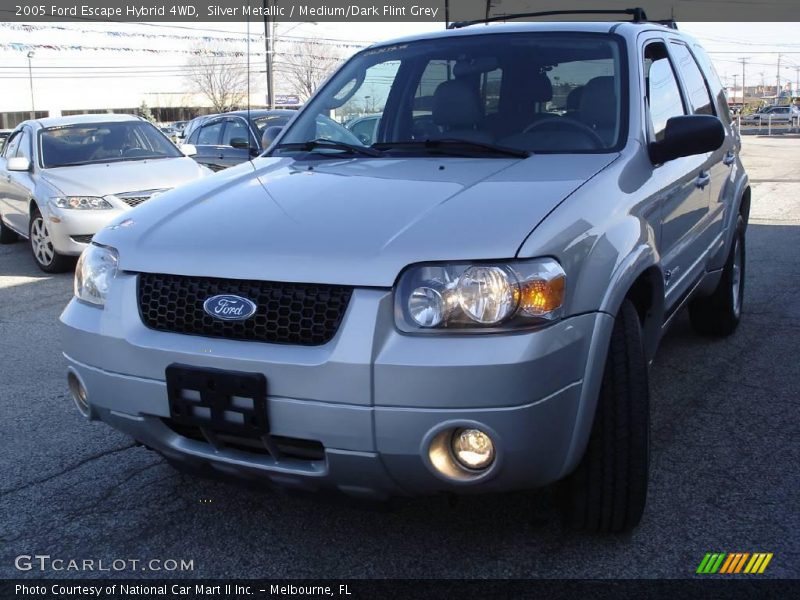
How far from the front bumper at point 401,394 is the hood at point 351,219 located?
17 centimetres

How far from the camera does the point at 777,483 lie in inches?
137

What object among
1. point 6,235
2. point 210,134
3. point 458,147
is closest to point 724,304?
point 458,147

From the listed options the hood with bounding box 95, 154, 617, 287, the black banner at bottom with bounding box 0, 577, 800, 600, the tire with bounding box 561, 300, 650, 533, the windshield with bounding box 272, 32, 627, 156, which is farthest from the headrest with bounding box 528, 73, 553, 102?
the black banner at bottom with bounding box 0, 577, 800, 600

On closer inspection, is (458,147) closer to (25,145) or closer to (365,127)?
(365,127)

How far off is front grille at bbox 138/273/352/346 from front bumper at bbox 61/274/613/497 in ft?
0.13

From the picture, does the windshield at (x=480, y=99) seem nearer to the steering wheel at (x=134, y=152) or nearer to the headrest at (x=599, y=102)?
the headrest at (x=599, y=102)

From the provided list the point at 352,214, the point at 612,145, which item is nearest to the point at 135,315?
the point at 352,214

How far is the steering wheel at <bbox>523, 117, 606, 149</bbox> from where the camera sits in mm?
3533

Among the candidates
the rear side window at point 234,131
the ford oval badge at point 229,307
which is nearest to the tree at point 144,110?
the rear side window at point 234,131

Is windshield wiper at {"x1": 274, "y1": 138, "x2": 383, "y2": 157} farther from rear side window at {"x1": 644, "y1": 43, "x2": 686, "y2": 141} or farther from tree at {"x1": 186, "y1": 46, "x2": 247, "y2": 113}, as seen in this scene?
tree at {"x1": 186, "y1": 46, "x2": 247, "y2": 113}

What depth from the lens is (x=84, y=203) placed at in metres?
8.60

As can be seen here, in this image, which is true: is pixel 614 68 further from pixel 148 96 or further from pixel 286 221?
pixel 148 96

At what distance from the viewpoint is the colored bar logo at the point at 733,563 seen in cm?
285

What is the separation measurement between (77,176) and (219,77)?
2569 inches
